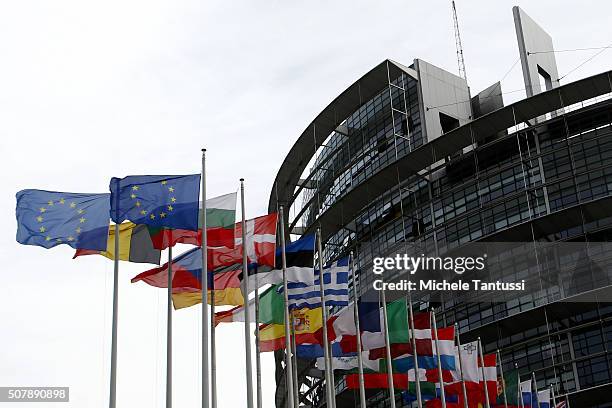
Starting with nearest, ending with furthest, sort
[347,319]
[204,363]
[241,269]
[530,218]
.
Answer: [204,363], [241,269], [347,319], [530,218]

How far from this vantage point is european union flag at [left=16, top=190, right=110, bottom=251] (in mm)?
26797

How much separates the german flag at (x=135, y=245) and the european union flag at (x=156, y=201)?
106cm

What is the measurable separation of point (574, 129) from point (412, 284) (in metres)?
16.1

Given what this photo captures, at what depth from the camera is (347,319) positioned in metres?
36.4

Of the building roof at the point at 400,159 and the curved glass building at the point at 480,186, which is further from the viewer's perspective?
the building roof at the point at 400,159

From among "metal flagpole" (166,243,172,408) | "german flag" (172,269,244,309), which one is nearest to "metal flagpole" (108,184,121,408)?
"metal flagpole" (166,243,172,408)

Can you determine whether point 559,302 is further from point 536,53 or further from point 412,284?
point 536,53

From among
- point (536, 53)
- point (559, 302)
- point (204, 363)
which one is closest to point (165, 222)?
point (204, 363)

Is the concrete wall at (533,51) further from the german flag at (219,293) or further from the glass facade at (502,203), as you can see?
the german flag at (219,293)

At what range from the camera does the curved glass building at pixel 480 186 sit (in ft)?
215

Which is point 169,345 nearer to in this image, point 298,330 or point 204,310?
point 204,310

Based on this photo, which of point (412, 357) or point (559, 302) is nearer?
point (412, 357)

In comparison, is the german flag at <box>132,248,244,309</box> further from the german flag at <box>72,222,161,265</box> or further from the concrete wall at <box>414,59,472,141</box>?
the concrete wall at <box>414,59,472,141</box>

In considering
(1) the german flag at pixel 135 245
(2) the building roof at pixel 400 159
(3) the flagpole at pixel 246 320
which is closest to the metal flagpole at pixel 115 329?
(1) the german flag at pixel 135 245
